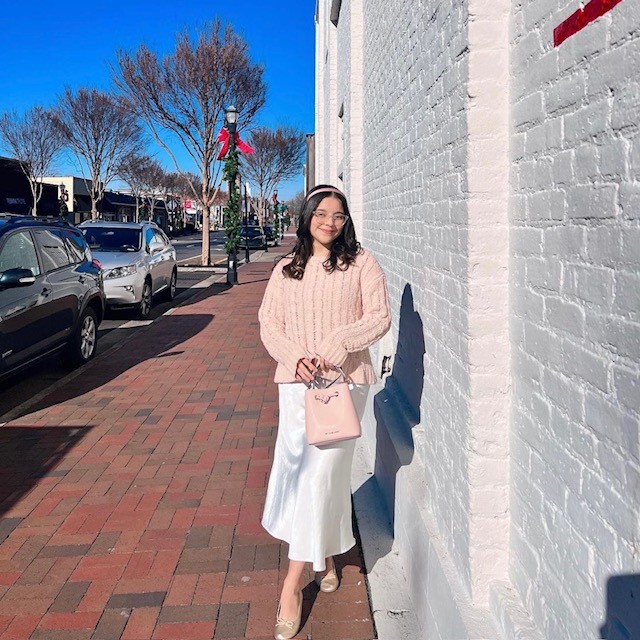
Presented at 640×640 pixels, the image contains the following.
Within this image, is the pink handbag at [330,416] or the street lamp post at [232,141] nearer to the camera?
the pink handbag at [330,416]

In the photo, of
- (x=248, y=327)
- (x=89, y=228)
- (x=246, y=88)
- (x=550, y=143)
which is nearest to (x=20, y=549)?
(x=550, y=143)

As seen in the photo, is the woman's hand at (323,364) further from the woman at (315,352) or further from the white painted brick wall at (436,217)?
the white painted brick wall at (436,217)

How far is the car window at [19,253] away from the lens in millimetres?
7254

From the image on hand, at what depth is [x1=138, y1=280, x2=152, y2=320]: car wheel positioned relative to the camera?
13.1 meters

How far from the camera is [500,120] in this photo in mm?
2426

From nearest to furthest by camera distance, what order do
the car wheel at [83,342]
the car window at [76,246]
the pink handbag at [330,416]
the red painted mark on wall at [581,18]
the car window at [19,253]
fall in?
1. the red painted mark on wall at [581,18]
2. the pink handbag at [330,416]
3. the car window at [19,253]
4. the car wheel at [83,342]
5. the car window at [76,246]

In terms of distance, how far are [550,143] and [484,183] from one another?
429 millimetres

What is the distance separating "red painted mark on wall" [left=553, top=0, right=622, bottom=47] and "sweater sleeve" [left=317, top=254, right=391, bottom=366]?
4.77 ft

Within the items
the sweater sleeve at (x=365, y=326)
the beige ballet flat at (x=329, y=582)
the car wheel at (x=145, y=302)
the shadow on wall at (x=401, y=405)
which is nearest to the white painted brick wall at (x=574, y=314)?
the sweater sleeve at (x=365, y=326)

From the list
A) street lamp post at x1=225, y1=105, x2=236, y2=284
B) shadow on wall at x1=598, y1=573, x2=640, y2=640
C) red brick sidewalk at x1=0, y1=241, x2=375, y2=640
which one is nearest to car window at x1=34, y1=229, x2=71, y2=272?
red brick sidewalk at x1=0, y1=241, x2=375, y2=640

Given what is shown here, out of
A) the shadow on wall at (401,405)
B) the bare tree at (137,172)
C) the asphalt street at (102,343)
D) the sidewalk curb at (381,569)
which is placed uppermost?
the bare tree at (137,172)

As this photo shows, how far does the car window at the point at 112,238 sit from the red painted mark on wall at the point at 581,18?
12.5 m

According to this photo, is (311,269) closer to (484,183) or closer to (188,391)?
(484,183)

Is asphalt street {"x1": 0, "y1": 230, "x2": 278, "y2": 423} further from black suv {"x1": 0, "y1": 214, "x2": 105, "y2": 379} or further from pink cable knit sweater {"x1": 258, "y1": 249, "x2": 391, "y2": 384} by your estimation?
pink cable knit sweater {"x1": 258, "y1": 249, "x2": 391, "y2": 384}
